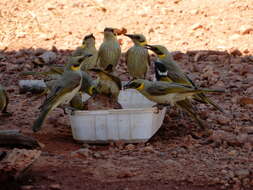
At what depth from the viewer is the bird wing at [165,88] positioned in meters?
7.40

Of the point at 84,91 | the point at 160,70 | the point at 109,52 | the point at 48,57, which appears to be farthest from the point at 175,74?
the point at 48,57

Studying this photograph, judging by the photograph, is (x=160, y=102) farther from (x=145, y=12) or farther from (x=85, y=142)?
(x=145, y=12)

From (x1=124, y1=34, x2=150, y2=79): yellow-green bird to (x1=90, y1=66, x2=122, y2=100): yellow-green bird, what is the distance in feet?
6.27

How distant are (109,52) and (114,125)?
8.32ft

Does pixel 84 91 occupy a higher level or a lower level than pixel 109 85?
lower

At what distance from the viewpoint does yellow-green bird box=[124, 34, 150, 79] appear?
9.28 m

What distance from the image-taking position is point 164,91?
744 cm

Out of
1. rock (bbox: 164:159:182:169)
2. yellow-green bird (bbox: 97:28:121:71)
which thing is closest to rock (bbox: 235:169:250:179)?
rock (bbox: 164:159:182:169)

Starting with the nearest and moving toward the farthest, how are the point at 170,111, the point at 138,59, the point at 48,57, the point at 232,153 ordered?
the point at 232,153 < the point at 170,111 < the point at 138,59 < the point at 48,57

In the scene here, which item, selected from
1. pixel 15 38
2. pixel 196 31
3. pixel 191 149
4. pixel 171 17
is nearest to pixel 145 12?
pixel 171 17

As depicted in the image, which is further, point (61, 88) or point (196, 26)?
point (196, 26)

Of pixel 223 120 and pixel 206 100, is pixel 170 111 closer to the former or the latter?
pixel 206 100

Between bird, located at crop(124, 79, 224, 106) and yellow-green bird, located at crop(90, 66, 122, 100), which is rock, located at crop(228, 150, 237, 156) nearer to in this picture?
bird, located at crop(124, 79, 224, 106)

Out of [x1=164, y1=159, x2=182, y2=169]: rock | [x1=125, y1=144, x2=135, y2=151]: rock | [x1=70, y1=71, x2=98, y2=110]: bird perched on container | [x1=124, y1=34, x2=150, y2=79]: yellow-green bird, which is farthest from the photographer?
[x1=124, y1=34, x2=150, y2=79]: yellow-green bird
